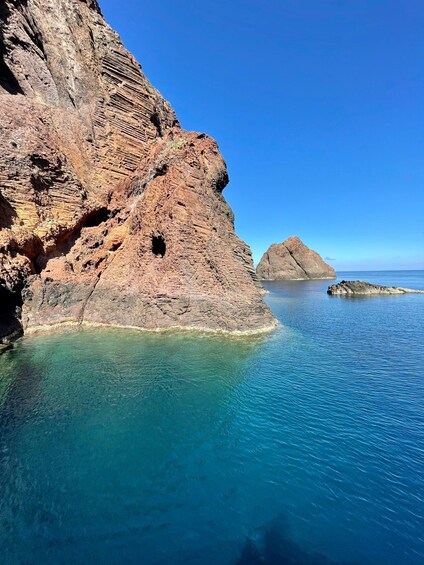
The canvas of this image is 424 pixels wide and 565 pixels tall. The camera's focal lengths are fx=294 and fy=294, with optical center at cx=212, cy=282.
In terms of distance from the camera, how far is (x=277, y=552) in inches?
266

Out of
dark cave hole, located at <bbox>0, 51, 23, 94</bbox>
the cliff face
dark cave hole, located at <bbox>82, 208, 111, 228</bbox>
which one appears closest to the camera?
the cliff face

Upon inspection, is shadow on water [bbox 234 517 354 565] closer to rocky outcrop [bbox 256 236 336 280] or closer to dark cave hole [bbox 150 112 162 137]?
dark cave hole [bbox 150 112 162 137]

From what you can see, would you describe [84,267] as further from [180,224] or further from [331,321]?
[331,321]

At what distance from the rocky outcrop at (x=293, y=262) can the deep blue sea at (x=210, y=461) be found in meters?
113

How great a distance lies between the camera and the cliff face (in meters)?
26.6

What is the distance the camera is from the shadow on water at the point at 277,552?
6.52 meters

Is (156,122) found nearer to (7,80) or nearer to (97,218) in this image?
(97,218)

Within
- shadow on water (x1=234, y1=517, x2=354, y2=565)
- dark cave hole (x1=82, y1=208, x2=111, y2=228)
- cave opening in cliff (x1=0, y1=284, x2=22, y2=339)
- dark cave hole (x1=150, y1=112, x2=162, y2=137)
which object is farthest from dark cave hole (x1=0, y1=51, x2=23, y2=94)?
shadow on water (x1=234, y1=517, x2=354, y2=565)

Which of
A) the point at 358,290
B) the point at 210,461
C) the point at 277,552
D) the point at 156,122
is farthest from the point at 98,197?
the point at 358,290

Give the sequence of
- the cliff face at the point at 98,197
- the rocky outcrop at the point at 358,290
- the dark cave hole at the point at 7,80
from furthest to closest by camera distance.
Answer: the rocky outcrop at the point at 358,290
the dark cave hole at the point at 7,80
the cliff face at the point at 98,197

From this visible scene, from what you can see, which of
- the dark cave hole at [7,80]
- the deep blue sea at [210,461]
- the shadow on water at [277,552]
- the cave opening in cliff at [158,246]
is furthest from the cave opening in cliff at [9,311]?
the shadow on water at [277,552]

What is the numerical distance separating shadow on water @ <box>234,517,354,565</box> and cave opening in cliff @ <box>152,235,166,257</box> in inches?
1015

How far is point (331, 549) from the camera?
6836mm

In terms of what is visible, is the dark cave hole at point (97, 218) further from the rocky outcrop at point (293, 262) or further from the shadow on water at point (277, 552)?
the rocky outcrop at point (293, 262)
